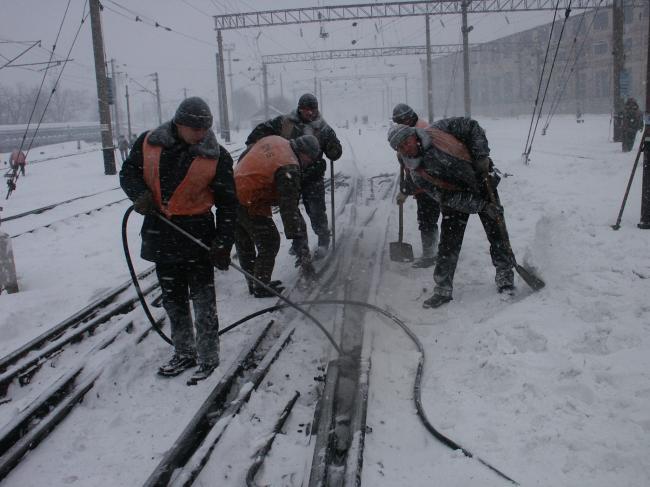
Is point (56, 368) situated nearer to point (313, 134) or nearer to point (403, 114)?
point (313, 134)

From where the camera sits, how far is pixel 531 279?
4.84 metres

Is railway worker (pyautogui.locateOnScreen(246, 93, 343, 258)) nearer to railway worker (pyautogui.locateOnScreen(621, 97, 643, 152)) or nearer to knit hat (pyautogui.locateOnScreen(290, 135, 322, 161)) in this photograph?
knit hat (pyautogui.locateOnScreen(290, 135, 322, 161))

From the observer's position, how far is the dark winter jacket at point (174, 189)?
11.6ft

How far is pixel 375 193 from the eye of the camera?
458 inches

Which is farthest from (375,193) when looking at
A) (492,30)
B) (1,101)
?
(1,101)

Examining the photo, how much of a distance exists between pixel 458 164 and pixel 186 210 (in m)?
2.53

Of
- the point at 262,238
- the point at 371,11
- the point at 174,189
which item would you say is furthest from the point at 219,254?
the point at 371,11

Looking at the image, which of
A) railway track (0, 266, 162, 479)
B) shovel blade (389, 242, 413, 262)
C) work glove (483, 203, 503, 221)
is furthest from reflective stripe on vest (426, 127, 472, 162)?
railway track (0, 266, 162, 479)

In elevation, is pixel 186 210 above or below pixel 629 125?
below

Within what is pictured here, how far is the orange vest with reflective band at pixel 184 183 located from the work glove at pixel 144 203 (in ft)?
0.34

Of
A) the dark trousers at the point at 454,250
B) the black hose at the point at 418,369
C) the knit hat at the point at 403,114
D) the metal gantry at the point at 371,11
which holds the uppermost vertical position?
the metal gantry at the point at 371,11

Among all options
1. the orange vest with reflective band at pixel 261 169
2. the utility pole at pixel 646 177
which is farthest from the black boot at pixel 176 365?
the utility pole at pixel 646 177

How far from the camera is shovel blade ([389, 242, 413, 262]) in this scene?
6.37 m

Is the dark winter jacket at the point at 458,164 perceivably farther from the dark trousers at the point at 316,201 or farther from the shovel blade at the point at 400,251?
the dark trousers at the point at 316,201
